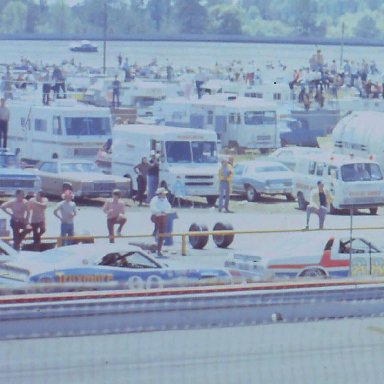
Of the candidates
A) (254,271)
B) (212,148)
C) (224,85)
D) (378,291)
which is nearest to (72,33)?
(224,85)

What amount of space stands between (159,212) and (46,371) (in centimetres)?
1667

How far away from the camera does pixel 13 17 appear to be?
464ft

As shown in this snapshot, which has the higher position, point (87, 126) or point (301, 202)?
point (87, 126)

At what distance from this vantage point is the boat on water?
14150cm

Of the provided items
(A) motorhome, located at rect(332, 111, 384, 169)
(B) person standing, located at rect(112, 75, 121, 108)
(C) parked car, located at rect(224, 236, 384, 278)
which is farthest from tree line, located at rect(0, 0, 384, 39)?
(C) parked car, located at rect(224, 236, 384, 278)

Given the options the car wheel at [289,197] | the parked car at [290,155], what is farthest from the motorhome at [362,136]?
the car wheel at [289,197]

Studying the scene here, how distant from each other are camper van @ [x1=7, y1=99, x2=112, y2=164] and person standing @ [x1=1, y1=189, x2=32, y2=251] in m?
13.1

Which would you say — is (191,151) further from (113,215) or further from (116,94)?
(116,94)

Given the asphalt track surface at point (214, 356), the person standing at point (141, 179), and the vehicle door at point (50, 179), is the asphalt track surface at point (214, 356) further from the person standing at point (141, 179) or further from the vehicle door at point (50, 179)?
the vehicle door at point (50, 179)

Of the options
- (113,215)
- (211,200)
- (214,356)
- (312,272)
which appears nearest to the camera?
(214,356)

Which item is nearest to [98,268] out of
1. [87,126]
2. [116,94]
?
[87,126]

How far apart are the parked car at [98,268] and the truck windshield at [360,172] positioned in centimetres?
1364

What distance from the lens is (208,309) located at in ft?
16.4

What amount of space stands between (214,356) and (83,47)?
13778 centimetres
